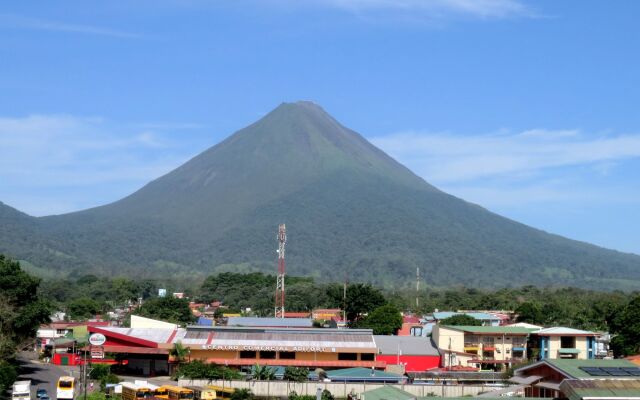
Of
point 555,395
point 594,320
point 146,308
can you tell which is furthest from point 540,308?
point 555,395

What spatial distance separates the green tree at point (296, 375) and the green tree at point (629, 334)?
2099 centimetres

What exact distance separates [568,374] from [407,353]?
31526 millimetres

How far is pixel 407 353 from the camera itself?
61.8 metres

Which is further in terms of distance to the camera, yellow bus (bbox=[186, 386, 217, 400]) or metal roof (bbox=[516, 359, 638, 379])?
yellow bus (bbox=[186, 386, 217, 400])

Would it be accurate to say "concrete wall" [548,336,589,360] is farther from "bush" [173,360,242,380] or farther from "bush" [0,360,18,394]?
"bush" [0,360,18,394]

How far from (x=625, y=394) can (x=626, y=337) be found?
35992 mm

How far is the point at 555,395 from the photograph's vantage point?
31.5m

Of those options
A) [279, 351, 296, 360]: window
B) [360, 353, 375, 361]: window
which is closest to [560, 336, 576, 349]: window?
[360, 353, 375, 361]: window

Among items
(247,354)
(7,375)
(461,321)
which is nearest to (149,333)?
(247,354)

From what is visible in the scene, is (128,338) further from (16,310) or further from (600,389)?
(600,389)

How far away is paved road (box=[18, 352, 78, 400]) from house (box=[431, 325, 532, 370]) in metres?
22.2

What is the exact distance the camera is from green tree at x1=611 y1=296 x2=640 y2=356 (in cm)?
6209

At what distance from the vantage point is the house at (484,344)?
208 feet

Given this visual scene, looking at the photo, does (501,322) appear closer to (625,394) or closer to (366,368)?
(366,368)
